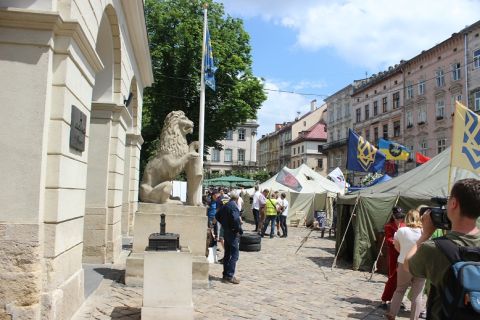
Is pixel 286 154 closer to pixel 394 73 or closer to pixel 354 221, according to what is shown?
pixel 394 73

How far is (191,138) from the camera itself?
26312 millimetres

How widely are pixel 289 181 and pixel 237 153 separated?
Answer: 6146 cm

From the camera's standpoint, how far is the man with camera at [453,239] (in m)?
2.56

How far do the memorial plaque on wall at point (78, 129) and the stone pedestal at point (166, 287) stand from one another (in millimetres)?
1698

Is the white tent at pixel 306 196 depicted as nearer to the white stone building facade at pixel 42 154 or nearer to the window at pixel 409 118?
the window at pixel 409 118

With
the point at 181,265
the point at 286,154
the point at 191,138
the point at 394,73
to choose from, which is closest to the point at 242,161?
the point at 286,154

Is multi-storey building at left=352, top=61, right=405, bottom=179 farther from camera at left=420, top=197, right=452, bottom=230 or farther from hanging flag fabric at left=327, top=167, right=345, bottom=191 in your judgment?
camera at left=420, top=197, right=452, bottom=230

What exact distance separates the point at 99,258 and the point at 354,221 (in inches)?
255

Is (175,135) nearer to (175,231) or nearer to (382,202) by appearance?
(175,231)

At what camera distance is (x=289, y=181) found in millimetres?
26125

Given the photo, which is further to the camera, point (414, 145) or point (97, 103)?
point (414, 145)

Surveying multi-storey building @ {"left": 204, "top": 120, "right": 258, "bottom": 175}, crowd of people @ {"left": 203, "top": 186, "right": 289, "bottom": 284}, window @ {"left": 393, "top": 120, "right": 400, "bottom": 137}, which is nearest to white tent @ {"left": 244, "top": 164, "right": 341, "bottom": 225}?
crowd of people @ {"left": 203, "top": 186, "right": 289, "bottom": 284}

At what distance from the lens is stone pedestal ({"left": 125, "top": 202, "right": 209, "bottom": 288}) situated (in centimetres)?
819

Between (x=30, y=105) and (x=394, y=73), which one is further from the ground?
(x=394, y=73)
